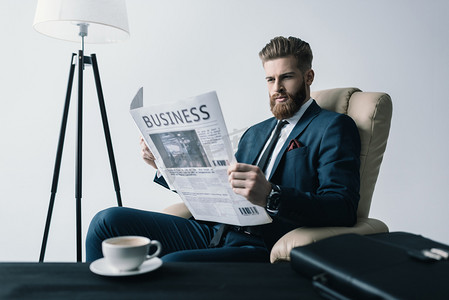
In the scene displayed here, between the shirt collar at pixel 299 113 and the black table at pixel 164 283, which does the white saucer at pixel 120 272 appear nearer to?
the black table at pixel 164 283

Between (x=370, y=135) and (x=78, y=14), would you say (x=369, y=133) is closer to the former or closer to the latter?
(x=370, y=135)

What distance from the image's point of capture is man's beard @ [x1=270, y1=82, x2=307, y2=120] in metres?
1.55

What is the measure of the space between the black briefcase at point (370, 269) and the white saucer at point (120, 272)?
29 cm

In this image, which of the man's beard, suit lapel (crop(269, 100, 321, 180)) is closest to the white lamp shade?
the man's beard

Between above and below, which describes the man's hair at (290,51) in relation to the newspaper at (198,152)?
above

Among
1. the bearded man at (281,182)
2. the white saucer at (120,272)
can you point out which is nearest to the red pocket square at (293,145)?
the bearded man at (281,182)

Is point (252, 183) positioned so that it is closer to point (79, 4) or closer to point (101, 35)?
point (79, 4)

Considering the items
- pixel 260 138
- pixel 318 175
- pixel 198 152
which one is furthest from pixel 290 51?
pixel 198 152

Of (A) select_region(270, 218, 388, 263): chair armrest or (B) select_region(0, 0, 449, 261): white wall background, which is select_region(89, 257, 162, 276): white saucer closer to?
(A) select_region(270, 218, 388, 263): chair armrest

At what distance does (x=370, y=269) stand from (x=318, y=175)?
643mm

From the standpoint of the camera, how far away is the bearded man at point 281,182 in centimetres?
115

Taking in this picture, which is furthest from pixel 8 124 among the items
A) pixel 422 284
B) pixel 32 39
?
pixel 422 284

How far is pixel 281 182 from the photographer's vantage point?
1.42 m

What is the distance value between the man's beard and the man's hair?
0.30 ft
